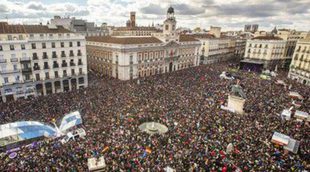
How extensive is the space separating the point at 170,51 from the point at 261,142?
49.8 meters

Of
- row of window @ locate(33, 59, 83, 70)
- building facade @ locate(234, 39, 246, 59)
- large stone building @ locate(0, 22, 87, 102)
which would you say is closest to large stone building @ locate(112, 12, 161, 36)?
building facade @ locate(234, 39, 246, 59)

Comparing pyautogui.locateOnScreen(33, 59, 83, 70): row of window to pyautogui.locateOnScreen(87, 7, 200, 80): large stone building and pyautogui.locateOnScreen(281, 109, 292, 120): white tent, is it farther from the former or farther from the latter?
pyautogui.locateOnScreen(281, 109, 292, 120): white tent

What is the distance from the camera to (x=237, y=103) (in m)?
33.2

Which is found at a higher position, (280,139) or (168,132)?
(280,139)

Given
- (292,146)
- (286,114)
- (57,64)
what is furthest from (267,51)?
(57,64)

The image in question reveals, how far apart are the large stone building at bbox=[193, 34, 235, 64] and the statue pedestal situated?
56.9m

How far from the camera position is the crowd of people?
63.6 ft

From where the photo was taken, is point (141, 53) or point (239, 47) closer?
point (141, 53)

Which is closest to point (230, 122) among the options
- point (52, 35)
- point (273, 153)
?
point (273, 153)

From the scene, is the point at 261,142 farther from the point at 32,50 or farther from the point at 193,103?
the point at 32,50

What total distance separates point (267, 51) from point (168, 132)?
67.0 m

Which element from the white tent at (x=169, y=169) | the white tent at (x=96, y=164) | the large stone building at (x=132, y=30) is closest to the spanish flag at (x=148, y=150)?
the white tent at (x=169, y=169)

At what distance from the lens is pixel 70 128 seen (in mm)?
27062

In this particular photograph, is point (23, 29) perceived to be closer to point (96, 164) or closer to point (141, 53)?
point (141, 53)
